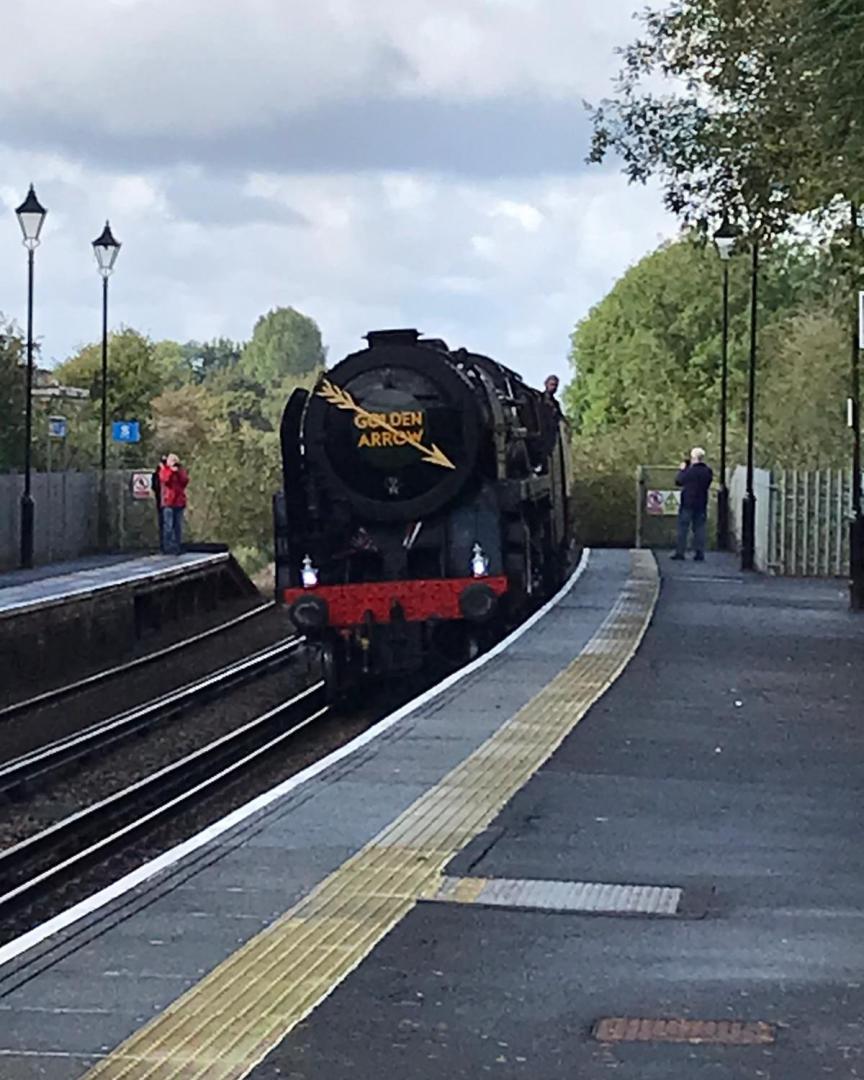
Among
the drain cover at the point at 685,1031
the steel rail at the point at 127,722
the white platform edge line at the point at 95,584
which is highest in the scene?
the white platform edge line at the point at 95,584

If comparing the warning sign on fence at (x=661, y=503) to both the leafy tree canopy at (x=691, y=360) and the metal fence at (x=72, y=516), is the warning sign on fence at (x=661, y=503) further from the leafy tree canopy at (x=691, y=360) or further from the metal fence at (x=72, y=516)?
the metal fence at (x=72, y=516)

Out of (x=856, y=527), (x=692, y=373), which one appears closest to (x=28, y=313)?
(x=856, y=527)

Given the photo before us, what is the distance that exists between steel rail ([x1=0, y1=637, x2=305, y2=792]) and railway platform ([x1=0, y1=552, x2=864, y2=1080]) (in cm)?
441

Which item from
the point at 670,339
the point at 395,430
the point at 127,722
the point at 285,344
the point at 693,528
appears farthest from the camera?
the point at 285,344

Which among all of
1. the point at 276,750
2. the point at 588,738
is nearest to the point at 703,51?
the point at 276,750

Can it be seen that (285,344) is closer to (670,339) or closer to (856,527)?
A: (670,339)

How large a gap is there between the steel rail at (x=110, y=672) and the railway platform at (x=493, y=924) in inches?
348

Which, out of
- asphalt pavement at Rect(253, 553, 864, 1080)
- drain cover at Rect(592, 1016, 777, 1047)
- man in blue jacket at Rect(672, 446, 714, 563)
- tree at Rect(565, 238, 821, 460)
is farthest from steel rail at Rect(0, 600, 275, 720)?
tree at Rect(565, 238, 821, 460)

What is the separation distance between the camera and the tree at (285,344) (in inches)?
7397

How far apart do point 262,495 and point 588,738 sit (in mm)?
36844

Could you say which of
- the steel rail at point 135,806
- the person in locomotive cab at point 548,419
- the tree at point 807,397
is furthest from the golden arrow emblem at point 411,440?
the tree at point 807,397

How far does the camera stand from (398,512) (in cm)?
1986

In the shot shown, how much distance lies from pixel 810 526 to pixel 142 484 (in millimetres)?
14223

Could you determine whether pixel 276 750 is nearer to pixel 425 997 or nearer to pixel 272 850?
pixel 272 850
